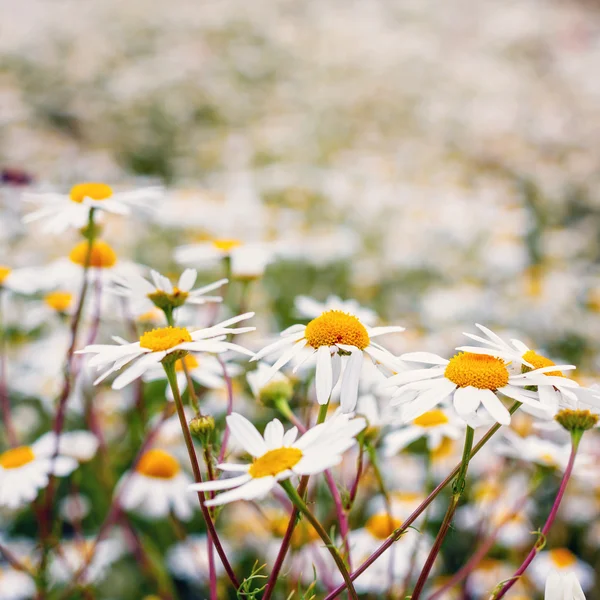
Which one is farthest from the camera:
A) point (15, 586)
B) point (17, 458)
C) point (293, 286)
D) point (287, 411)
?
point (293, 286)

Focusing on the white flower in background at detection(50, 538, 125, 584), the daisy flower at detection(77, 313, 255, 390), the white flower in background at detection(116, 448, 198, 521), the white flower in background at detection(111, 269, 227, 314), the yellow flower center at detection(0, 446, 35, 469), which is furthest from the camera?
the white flower in background at detection(50, 538, 125, 584)

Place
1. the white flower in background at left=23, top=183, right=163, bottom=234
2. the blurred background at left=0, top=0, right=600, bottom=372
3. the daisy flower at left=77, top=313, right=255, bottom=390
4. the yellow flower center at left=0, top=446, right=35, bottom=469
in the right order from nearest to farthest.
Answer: the daisy flower at left=77, top=313, right=255, bottom=390 → the white flower in background at left=23, top=183, right=163, bottom=234 → the yellow flower center at left=0, top=446, right=35, bottom=469 → the blurred background at left=0, top=0, right=600, bottom=372

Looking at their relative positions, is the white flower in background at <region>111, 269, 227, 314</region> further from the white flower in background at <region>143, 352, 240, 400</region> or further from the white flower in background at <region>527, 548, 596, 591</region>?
the white flower in background at <region>527, 548, 596, 591</region>

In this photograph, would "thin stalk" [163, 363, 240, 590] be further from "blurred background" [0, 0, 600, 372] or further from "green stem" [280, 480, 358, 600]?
"blurred background" [0, 0, 600, 372]

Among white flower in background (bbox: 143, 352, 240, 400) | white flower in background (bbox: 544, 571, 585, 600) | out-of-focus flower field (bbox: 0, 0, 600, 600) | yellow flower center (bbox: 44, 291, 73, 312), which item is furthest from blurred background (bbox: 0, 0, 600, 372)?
white flower in background (bbox: 544, 571, 585, 600)

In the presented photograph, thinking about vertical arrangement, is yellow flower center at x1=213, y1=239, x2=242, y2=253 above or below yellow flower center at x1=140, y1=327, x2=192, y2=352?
below

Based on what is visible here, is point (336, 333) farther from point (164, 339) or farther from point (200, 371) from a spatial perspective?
point (200, 371)

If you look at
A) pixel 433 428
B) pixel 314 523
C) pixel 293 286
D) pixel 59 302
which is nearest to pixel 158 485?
pixel 59 302

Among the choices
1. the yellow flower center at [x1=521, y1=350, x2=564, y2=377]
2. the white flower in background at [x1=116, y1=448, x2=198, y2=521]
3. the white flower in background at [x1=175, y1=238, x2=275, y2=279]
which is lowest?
the white flower in background at [x1=116, y1=448, x2=198, y2=521]

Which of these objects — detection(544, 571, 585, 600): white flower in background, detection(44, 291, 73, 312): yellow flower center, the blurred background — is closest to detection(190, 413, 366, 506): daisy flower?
detection(544, 571, 585, 600): white flower in background

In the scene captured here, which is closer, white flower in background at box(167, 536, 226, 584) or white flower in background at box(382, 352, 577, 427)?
white flower in background at box(382, 352, 577, 427)
